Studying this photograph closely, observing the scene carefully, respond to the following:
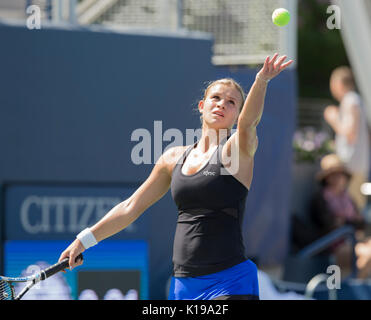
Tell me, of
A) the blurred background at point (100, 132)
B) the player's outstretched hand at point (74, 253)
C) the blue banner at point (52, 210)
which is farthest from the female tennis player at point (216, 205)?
the blue banner at point (52, 210)

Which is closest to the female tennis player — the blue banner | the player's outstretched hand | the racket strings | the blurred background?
the player's outstretched hand

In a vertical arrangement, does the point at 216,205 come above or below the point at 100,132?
below

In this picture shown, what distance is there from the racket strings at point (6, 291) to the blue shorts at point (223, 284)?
2.81 feet

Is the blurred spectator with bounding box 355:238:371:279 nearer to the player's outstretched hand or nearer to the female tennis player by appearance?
the female tennis player

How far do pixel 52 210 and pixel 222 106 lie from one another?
313 cm

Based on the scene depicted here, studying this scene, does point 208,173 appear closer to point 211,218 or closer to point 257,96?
point 211,218

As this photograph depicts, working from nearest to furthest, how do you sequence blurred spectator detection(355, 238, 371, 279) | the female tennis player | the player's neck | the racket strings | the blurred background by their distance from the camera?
the female tennis player
the player's neck
the racket strings
the blurred background
blurred spectator detection(355, 238, 371, 279)

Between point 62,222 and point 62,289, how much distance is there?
0.57m

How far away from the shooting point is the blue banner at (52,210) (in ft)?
20.2

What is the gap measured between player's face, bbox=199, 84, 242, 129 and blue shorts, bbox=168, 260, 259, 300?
0.67 meters

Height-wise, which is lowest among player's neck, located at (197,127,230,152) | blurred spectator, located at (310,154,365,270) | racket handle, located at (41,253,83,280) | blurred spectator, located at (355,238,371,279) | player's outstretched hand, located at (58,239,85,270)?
racket handle, located at (41,253,83,280)

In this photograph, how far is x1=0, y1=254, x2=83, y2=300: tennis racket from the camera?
3492mm

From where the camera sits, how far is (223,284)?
333 cm

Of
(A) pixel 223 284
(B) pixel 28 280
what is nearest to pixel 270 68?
(A) pixel 223 284
